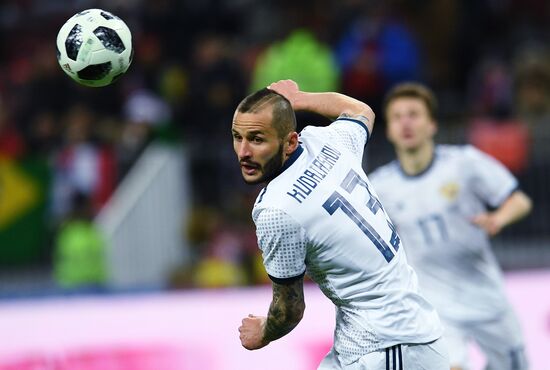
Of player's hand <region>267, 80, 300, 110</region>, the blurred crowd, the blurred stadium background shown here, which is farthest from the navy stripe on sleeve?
the blurred crowd

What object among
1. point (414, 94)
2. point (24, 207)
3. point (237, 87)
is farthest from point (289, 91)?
point (24, 207)

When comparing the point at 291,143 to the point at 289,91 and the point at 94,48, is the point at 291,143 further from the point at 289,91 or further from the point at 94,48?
the point at 94,48

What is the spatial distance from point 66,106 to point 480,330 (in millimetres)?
8261

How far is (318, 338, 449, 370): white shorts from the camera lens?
5.02 m

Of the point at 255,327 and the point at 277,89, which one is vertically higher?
the point at 277,89

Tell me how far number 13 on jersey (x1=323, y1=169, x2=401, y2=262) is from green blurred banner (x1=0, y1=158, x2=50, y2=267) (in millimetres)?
8174

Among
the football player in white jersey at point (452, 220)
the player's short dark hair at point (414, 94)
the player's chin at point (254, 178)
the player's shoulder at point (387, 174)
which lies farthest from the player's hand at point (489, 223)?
the player's chin at point (254, 178)

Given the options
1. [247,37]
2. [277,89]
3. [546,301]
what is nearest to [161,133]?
[247,37]

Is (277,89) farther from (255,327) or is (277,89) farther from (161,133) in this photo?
(161,133)

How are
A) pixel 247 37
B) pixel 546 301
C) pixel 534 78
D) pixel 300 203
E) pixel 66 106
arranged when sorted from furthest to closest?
pixel 247 37
pixel 66 106
pixel 534 78
pixel 546 301
pixel 300 203

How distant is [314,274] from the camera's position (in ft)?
16.8

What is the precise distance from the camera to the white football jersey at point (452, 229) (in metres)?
6.99

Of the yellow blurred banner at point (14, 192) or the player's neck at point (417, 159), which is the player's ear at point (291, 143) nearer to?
the player's neck at point (417, 159)

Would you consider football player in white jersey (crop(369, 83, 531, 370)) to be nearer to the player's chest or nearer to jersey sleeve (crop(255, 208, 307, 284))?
the player's chest
